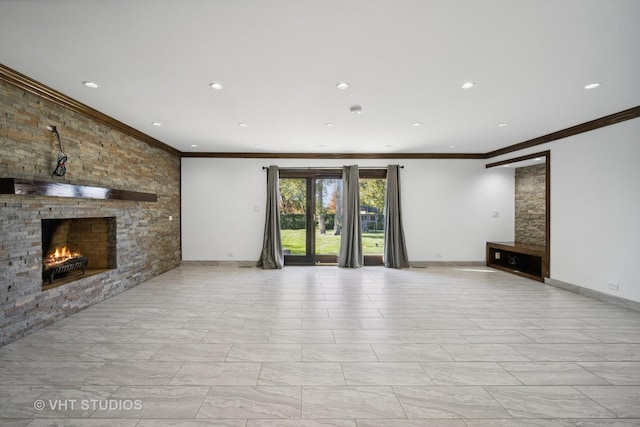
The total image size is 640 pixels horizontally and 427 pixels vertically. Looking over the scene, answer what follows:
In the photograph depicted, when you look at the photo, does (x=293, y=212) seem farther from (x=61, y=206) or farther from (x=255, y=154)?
(x=61, y=206)

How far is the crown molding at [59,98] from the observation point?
280 cm

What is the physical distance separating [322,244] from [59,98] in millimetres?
5238

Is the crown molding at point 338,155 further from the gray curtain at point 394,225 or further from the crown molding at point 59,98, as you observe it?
the crown molding at point 59,98

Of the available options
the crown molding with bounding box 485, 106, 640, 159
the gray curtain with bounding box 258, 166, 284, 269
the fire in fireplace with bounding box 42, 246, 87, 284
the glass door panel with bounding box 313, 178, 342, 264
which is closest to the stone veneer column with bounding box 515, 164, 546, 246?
the crown molding with bounding box 485, 106, 640, 159

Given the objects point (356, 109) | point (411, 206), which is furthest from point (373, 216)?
point (356, 109)

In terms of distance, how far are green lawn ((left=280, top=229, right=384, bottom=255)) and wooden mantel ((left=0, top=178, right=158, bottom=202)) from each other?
132 inches

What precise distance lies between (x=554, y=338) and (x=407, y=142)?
3902mm

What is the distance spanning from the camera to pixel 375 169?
22.8ft

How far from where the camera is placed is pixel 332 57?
2525 millimetres

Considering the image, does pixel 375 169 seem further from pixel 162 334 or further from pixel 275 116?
pixel 162 334

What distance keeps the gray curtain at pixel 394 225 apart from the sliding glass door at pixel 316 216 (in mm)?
265

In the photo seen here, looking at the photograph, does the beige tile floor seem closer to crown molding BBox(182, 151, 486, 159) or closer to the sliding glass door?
the sliding glass door

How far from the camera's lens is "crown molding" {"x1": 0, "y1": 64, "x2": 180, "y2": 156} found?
2.80m

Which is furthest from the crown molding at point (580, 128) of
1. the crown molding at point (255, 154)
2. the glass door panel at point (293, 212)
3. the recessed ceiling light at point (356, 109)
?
the glass door panel at point (293, 212)
